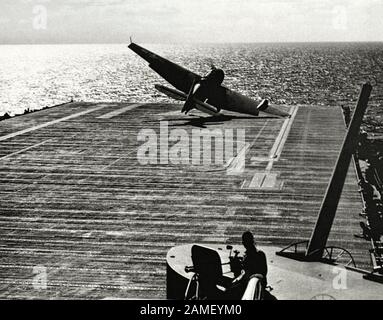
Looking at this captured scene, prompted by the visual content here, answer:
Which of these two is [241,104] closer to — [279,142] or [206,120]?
[279,142]

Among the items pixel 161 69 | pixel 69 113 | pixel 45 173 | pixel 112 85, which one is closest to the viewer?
pixel 45 173

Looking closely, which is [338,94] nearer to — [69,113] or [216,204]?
[69,113]

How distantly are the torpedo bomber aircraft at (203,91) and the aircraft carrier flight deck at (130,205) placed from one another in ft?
9.78

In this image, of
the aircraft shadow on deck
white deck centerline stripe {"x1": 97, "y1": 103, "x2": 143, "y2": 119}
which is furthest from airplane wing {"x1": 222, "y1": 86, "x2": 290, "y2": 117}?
white deck centerline stripe {"x1": 97, "y1": 103, "x2": 143, "y2": 119}

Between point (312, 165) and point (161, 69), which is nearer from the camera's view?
point (312, 165)

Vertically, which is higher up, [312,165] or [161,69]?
[161,69]

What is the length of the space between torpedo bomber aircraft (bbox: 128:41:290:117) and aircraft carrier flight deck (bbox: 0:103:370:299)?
298 centimetres

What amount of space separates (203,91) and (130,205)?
16885 millimetres

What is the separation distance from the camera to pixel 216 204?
27969mm

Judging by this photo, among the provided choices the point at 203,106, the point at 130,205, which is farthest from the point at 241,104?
the point at 130,205

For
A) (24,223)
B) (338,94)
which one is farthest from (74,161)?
(338,94)

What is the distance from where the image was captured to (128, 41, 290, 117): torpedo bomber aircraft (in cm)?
4206
